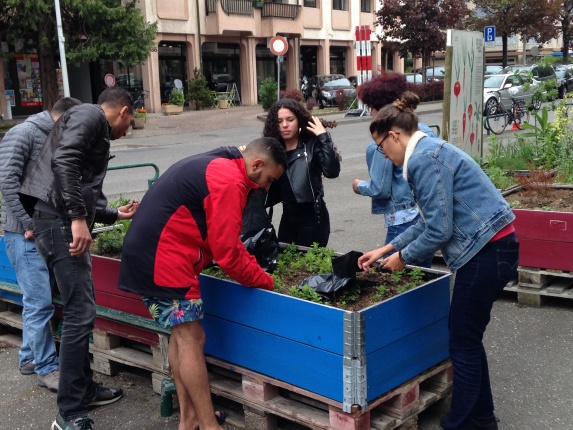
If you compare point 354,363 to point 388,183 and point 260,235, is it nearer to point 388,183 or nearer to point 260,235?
point 260,235

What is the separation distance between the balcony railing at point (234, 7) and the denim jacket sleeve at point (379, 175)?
99.5 feet

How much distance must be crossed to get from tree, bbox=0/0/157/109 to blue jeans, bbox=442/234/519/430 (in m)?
20.1

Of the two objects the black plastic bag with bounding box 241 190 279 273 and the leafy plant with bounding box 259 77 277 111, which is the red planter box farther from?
the leafy plant with bounding box 259 77 277 111

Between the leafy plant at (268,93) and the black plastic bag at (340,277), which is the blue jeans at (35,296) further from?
the leafy plant at (268,93)

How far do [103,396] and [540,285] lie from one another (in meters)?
3.36

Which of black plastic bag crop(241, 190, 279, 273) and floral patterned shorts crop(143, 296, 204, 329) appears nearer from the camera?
floral patterned shorts crop(143, 296, 204, 329)

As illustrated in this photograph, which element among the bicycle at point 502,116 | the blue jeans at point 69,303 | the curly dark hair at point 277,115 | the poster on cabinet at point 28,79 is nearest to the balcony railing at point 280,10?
the poster on cabinet at point 28,79

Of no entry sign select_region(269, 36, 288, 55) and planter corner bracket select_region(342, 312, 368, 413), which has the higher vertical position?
no entry sign select_region(269, 36, 288, 55)

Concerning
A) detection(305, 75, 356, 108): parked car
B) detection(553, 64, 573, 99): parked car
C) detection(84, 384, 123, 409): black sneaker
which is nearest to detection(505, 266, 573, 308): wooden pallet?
detection(84, 384, 123, 409): black sneaker

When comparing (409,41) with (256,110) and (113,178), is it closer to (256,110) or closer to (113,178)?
(256,110)

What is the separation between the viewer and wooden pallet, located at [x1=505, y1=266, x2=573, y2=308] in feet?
17.1

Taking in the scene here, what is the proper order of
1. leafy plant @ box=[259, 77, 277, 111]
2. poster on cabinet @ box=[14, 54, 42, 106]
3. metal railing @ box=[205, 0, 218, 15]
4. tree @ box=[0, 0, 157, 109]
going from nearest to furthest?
tree @ box=[0, 0, 157, 109] < poster on cabinet @ box=[14, 54, 42, 106] < leafy plant @ box=[259, 77, 277, 111] < metal railing @ box=[205, 0, 218, 15]

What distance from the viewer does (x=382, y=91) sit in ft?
14.6

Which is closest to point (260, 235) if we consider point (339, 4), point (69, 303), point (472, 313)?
point (69, 303)
